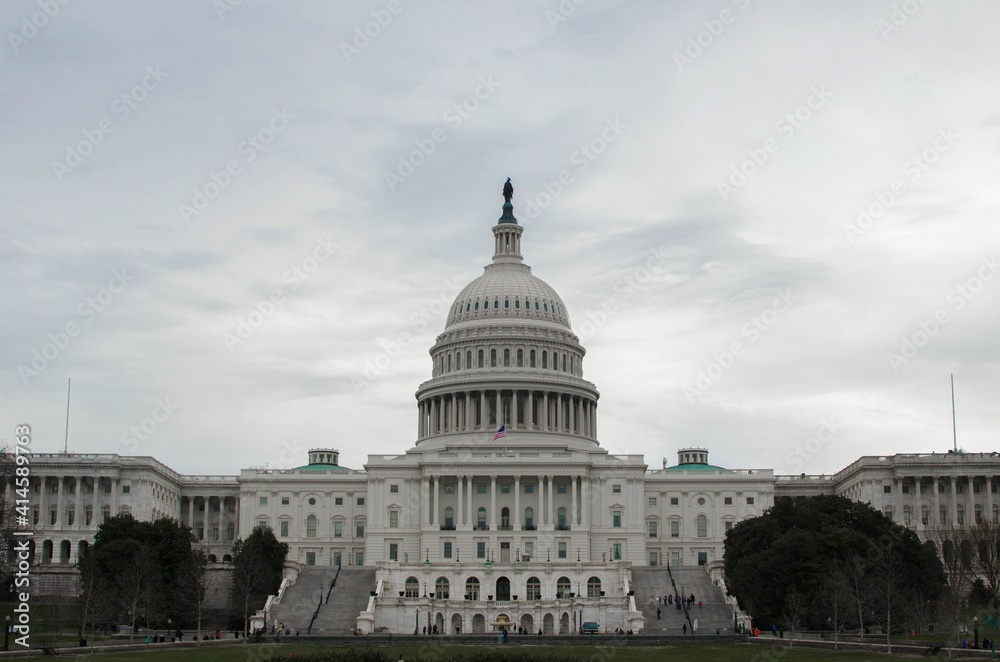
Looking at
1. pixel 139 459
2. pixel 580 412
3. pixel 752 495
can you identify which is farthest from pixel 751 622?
pixel 139 459

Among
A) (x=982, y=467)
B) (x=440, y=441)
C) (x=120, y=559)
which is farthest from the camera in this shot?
(x=440, y=441)

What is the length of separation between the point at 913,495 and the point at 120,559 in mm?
77702

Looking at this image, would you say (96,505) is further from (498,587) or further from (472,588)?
(498,587)

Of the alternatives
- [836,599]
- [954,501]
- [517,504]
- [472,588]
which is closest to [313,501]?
[517,504]

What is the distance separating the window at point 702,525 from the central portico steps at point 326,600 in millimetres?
37198

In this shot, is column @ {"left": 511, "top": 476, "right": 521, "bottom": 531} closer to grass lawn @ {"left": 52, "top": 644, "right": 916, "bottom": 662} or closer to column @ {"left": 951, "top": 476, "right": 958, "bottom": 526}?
column @ {"left": 951, "top": 476, "right": 958, "bottom": 526}

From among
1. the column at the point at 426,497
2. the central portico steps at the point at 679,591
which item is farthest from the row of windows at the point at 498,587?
the column at the point at 426,497

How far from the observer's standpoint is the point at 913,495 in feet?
480

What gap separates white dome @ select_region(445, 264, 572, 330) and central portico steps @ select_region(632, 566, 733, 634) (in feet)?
126

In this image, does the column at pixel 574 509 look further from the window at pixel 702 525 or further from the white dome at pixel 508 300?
the white dome at pixel 508 300

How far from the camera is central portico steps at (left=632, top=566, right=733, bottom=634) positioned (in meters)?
112

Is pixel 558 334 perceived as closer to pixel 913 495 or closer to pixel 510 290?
pixel 510 290

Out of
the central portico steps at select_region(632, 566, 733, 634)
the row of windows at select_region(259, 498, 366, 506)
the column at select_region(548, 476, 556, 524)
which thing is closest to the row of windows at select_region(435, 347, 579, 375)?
the row of windows at select_region(259, 498, 366, 506)

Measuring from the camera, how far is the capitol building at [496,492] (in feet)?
469
